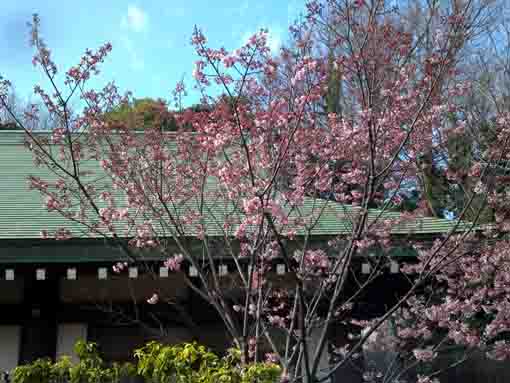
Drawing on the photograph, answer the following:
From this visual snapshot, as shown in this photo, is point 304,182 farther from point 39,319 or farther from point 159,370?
point 39,319

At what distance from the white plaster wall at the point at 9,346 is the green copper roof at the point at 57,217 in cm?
99

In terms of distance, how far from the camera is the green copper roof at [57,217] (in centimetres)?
529

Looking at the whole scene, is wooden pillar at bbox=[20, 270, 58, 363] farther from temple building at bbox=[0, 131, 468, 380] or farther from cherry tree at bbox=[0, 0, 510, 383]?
cherry tree at bbox=[0, 0, 510, 383]

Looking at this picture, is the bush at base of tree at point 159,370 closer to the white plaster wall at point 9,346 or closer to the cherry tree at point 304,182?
the cherry tree at point 304,182

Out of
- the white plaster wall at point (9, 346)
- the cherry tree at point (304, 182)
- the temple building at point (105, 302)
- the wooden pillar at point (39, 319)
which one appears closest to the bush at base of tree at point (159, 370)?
the cherry tree at point (304, 182)

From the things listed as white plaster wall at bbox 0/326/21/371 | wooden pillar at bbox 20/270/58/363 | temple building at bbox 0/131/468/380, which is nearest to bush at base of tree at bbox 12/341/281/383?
temple building at bbox 0/131/468/380

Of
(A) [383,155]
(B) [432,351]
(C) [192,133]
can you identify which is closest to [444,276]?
(B) [432,351]

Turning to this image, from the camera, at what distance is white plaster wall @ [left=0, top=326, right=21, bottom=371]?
5586 millimetres

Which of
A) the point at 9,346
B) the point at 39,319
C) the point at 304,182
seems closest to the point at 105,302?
the point at 39,319

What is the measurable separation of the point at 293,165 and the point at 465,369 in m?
4.23

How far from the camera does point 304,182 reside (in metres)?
4.57

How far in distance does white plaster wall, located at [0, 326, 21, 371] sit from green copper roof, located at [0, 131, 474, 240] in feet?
3.25

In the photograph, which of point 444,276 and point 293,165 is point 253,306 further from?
point 444,276

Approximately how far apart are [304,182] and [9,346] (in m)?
3.25
